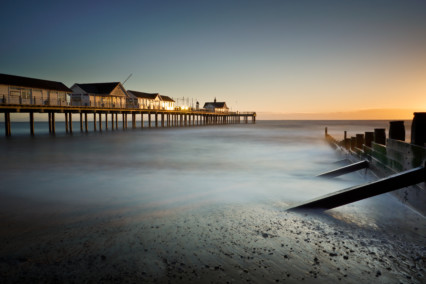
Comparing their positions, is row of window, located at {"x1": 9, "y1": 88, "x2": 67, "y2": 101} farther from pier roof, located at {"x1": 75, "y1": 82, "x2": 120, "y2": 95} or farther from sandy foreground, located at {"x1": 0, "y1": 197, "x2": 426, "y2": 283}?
sandy foreground, located at {"x1": 0, "y1": 197, "x2": 426, "y2": 283}

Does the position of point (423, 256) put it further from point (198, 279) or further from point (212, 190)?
point (212, 190)

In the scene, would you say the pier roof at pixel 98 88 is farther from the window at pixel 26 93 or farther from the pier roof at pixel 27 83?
the window at pixel 26 93

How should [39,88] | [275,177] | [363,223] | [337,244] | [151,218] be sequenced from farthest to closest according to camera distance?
[39,88] < [275,177] < [151,218] < [363,223] < [337,244]

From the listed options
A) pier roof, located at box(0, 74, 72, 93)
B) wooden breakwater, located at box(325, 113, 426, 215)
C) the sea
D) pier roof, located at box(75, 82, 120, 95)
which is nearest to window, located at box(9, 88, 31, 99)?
pier roof, located at box(0, 74, 72, 93)

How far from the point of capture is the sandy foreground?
3428mm

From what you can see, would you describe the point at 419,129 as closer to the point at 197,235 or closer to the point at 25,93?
the point at 197,235

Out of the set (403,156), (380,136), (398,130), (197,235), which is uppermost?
(398,130)

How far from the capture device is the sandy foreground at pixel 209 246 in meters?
3.43

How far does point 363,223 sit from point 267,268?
9.20ft

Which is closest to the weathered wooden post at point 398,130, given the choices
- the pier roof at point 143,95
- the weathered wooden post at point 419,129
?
the weathered wooden post at point 419,129

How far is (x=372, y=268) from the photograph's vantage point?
3.55 m

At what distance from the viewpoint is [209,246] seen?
4250 mm

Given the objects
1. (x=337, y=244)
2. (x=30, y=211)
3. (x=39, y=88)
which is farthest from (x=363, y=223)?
(x=39, y=88)

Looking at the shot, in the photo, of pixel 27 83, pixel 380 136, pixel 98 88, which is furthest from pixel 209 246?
pixel 98 88
